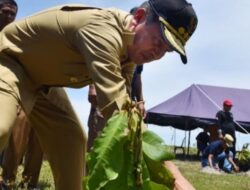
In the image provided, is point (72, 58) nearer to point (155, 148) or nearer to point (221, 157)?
point (155, 148)

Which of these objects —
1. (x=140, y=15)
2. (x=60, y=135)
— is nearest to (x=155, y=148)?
(x=140, y=15)

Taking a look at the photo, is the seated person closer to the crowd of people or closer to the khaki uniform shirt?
the crowd of people

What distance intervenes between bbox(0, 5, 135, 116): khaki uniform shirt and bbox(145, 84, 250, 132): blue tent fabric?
1558 centimetres

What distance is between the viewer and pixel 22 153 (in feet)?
16.0

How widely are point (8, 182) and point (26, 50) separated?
168 centimetres

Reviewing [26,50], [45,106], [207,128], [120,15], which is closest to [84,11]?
[120,15]

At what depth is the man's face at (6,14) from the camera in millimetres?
4773

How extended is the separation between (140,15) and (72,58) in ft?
1.23

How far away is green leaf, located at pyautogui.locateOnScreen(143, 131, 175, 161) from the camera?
180 cm

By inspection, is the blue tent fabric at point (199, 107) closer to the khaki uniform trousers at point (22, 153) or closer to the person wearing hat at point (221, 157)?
the person wearing hat at point (221, 157)

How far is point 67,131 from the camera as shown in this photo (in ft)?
11.1

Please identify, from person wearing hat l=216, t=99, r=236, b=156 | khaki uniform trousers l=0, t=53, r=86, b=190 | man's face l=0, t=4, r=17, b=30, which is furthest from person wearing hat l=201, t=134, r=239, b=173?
khaki uniform trousers l=0, t=53, r=86, b=190

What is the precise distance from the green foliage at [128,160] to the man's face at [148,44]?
70cm

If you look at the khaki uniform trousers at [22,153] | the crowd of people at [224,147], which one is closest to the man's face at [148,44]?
the khaki uniform trousers at [22,153]
